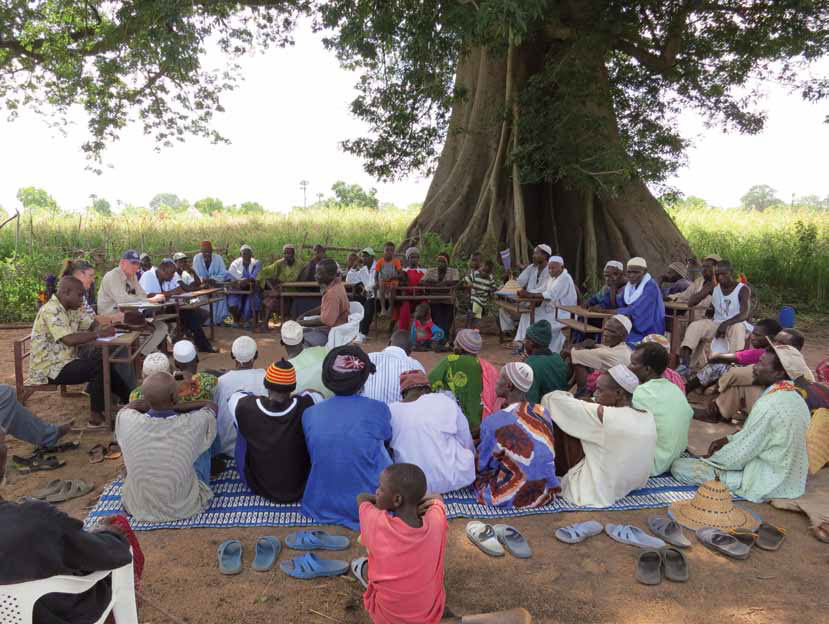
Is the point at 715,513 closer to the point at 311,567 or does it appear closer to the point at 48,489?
the point at 311,567

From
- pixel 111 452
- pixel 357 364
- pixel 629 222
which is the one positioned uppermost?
pixel 629 222

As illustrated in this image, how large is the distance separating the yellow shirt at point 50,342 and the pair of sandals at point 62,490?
4.84ft

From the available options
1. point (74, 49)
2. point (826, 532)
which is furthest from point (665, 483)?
point (74, 49)

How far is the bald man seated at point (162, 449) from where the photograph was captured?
12.9 ft

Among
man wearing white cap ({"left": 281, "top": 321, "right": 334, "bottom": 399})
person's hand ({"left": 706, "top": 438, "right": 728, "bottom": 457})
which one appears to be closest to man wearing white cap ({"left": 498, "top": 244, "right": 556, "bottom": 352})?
person's hand ({"left": 706, "top": 438, "right": 728, "bottom": 457})

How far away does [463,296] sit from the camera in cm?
1113

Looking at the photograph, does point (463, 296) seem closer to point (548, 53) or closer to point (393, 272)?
point (393, 272)

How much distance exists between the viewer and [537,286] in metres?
9.49

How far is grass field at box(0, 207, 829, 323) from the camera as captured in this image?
479 inches

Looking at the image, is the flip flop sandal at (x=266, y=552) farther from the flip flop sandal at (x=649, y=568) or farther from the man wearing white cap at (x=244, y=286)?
the man wearing white cap at (x=244, y=286)

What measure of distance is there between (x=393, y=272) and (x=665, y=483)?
6151 mm

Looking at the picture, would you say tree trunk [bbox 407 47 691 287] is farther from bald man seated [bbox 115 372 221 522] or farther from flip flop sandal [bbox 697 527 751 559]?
bald man seated [bbox 115 372 221 522]

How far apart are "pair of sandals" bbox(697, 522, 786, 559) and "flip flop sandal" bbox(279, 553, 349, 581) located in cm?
227

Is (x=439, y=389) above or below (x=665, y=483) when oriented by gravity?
above
